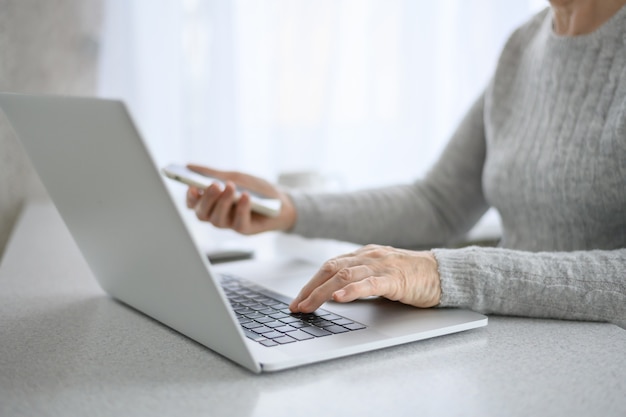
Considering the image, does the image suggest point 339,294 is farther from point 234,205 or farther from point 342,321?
point 234,205

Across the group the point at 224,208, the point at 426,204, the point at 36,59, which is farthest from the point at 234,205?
the point at 36,59

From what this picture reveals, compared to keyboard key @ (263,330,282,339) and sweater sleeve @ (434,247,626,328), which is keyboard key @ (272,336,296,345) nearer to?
keyboard key @ (263,330,282,339)

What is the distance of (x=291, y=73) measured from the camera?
2172mm

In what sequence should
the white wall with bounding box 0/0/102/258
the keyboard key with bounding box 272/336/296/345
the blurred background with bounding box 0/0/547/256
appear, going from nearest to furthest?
the keyboard key with bounding box 272/336/296/345, the white wall with bounding box 0/0/102/258, the blurred background with bounding box 0/0/547/256

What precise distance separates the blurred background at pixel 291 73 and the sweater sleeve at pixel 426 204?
0.40m

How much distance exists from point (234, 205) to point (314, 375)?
1.76 ft

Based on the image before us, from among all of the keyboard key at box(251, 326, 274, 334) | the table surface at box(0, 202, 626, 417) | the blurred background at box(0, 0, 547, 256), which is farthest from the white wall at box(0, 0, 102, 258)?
the keyboard key at box(251, 326, 274, 334)

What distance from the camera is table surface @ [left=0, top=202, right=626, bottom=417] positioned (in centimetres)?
48

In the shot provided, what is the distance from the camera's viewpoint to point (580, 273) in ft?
2.40

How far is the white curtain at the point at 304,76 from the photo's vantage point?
2020mm

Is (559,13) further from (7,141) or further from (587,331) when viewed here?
(7,141)

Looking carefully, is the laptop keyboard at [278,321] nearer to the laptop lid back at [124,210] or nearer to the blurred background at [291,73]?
the laptop lid back at [124,210]

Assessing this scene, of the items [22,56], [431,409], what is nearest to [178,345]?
[431,409]

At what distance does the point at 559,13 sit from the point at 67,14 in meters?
1.14
